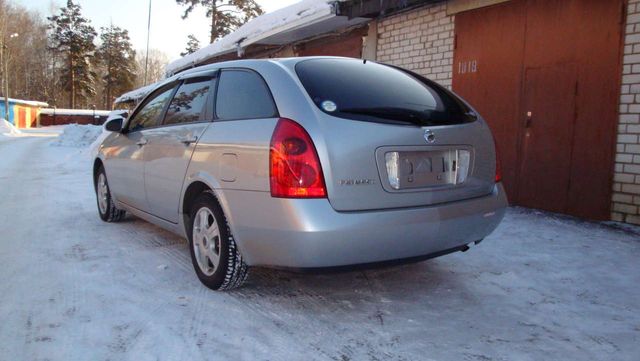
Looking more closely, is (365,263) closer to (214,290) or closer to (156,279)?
(214,290)

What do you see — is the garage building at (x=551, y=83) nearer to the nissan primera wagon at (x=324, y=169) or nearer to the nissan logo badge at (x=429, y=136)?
the nissan primera wagon at (x=324, y=169)

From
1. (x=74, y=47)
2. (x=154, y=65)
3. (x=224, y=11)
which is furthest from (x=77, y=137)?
(x=154, y=65)

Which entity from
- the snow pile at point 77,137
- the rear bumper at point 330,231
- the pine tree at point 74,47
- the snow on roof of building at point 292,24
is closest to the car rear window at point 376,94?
the rear bumper at point 330,231

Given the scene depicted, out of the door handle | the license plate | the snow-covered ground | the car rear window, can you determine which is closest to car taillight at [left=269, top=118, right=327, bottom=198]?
the car rear window

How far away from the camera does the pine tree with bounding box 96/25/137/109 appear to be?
2576 inches

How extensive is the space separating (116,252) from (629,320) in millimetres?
3744

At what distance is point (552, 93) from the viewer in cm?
603

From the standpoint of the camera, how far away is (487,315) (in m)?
3.02

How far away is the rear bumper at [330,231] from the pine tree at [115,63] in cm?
6788

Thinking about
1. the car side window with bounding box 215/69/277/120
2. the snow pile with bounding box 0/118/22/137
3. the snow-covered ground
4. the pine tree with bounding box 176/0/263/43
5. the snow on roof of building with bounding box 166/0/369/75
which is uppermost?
the pine tree with bounding box 176/0/263/43

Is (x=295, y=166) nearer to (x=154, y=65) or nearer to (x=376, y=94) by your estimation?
(x=376, y=94)

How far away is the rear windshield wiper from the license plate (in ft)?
0.67

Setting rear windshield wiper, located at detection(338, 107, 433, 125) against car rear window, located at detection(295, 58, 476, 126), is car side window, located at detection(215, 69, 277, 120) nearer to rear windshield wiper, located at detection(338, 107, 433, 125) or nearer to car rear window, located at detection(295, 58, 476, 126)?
car rear window, located at detection(295, 58, 476, 126)

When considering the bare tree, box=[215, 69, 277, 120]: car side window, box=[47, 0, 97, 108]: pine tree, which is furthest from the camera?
the bare tree
